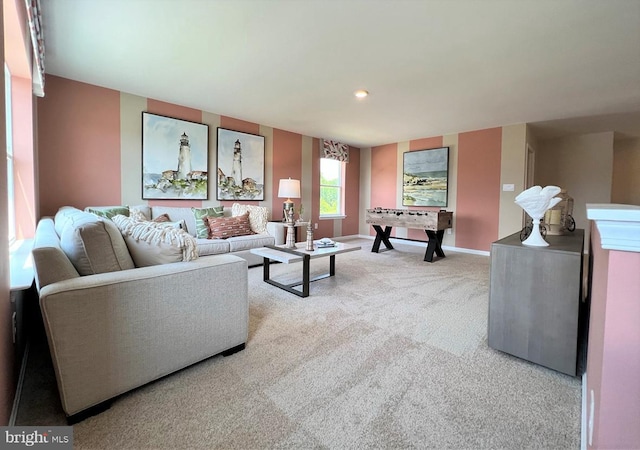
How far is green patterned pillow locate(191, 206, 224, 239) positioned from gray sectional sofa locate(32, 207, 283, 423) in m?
2.16

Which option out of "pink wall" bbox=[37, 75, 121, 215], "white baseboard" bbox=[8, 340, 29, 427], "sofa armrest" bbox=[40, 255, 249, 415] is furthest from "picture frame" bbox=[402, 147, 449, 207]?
"white baseboard" bbox=[8, 340, 29, 427]

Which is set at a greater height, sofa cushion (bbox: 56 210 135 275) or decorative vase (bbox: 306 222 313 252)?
sofa cushion (bbox: 56 210 135 275)

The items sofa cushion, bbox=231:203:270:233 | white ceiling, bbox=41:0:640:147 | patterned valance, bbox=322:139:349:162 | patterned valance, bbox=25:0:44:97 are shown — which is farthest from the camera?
patterned valance, bbox=322:139:349:162

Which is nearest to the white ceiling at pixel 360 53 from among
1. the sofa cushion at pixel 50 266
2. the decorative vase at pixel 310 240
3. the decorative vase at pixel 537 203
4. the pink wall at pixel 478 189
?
the pink wall at pixel 478 189

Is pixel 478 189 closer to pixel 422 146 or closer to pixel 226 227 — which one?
pixel 422 146

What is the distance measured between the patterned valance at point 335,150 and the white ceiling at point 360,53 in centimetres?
195

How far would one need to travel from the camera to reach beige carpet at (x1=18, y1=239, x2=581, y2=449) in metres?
1.15

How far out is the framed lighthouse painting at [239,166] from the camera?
4.52 metres

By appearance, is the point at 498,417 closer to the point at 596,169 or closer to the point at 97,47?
the point at 97,47

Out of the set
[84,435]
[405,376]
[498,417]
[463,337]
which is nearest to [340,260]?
[463,337]

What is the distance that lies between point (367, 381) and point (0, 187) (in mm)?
1762

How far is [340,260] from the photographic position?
4.43 metres

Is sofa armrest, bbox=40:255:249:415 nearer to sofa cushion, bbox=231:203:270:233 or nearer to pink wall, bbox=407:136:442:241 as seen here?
sofa cushion, bbox=231:203:270:233

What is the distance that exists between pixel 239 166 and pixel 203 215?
1179mm
